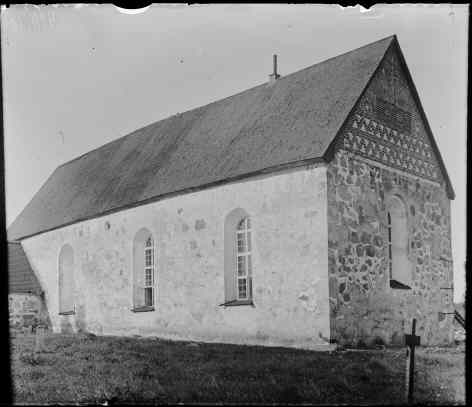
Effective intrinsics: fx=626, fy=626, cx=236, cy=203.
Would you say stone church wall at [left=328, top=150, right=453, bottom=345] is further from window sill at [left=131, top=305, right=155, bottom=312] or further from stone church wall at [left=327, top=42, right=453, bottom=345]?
window sill at [left=131, top=305, right=155, bottom=312]

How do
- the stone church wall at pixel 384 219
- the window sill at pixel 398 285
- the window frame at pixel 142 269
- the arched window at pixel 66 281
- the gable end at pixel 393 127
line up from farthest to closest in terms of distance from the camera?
the arched window at pixel 66 281, the window frame at pixel 142 269, the window sill at pixel 398 285, the gable end at pixel 393 127, the stone church wall at pixel 384 219

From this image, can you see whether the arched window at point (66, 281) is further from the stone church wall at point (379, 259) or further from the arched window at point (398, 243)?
the stone church wall at point (379, 259)

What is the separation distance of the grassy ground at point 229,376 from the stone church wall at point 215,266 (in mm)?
1308

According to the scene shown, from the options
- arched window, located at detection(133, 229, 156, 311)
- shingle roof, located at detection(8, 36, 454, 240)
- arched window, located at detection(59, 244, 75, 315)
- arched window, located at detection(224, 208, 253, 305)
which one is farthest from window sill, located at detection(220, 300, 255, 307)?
arched window, located at detection(59, 244, 75, 315)

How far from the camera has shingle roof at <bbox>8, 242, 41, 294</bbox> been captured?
26.3 m

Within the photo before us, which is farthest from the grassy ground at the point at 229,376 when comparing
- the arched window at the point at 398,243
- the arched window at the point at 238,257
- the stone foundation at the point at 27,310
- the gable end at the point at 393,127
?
the stone foundation at the point at 27,310

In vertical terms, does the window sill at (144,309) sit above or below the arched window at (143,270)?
below

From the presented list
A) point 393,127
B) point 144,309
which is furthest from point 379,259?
point 144,309

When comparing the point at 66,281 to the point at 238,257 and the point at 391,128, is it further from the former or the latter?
the point at 391,128

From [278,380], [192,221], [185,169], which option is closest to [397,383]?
[278,380]

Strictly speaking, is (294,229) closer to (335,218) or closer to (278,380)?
(335,218)

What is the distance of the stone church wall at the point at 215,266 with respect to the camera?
14.7 metres

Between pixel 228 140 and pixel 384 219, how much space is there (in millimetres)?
5519

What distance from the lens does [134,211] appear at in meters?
20.5
